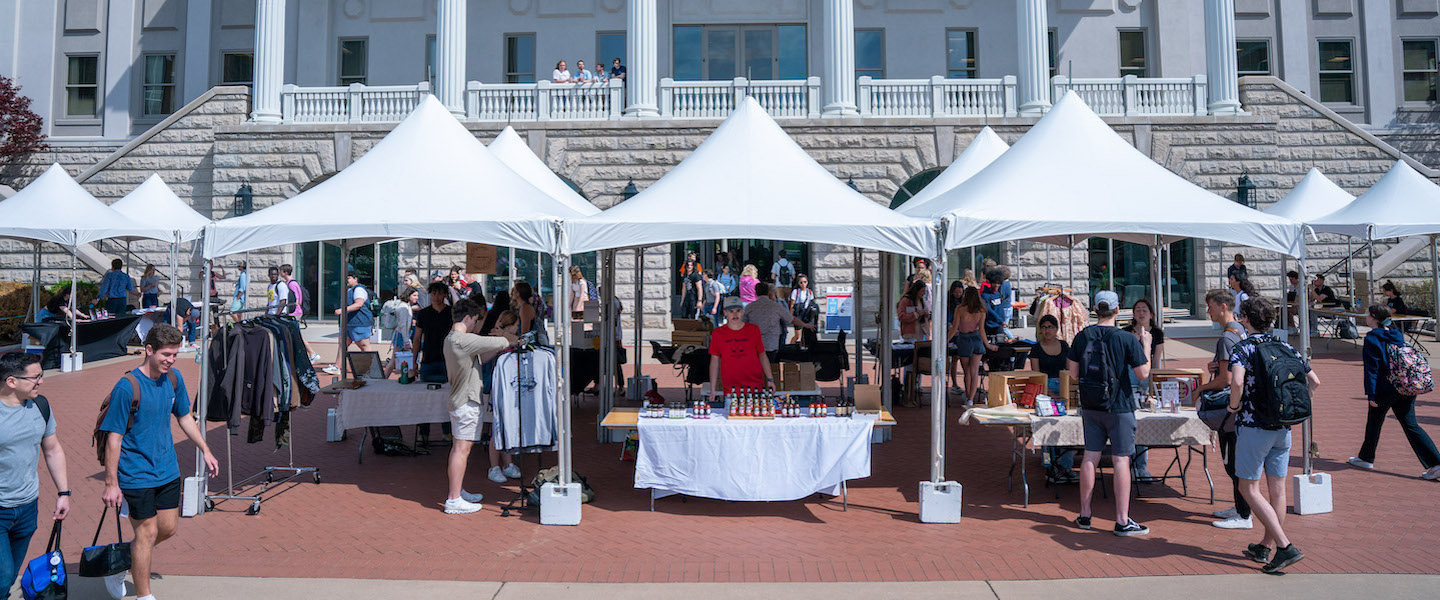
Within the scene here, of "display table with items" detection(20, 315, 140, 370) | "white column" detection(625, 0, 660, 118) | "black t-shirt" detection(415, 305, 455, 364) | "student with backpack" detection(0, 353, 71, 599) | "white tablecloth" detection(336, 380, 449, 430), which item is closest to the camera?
"student with backpack" detection(0, 353, 71, 599)

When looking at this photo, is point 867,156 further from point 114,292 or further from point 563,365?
point 114,292

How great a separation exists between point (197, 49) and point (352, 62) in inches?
193

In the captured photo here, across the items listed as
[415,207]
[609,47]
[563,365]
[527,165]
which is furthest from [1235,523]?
[609,47]

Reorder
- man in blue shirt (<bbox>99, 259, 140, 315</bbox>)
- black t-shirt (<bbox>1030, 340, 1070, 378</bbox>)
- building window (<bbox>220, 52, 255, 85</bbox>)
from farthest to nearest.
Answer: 1. building window (<bbox>220, 52, 255, 85</bbox>)
2. man in blue shirt (<bbox>99, 259, 140, 315</bbox>)
3. black t-shirt (<bbox>1030, 340, 1070, 378</bbox>)

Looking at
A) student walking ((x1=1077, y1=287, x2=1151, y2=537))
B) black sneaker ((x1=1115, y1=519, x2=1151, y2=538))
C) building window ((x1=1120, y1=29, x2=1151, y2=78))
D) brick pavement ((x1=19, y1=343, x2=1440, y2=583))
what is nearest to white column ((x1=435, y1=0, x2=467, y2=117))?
brick pavement ((x1=19, y1=343, x2=1440, y2=583))

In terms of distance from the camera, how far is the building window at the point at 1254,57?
2631 centimetres

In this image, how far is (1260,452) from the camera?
629cm

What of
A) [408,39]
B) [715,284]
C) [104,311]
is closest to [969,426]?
[715,284]

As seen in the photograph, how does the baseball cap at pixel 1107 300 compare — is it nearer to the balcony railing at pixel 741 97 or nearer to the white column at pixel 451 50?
the balcony railing at pixel 741 97

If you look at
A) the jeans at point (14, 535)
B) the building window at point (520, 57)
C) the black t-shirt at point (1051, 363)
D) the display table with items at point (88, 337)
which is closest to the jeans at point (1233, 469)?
the black t-shirt at point (1051, 363)

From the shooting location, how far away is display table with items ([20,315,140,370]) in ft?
53.6

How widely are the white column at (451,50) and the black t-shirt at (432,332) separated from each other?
1363cm

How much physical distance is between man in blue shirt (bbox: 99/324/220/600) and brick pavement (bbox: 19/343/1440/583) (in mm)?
972

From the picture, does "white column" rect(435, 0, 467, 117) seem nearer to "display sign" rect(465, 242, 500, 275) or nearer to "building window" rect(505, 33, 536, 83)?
"building window" rect(505, 33, 536, 83)
